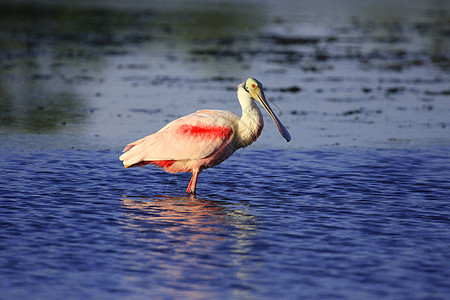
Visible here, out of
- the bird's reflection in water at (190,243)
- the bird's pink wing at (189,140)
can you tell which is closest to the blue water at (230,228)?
the bird's reflection in water at (190,243)

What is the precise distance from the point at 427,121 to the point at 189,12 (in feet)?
115

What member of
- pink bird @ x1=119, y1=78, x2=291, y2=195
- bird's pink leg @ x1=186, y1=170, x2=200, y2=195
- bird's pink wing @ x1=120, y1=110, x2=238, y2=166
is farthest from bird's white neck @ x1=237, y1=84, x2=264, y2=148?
bird's pink leg @ x1=186, y1=170, x2=200, y2=195

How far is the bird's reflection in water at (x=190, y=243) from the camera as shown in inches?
263

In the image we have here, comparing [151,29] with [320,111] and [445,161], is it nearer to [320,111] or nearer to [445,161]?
[320,111]

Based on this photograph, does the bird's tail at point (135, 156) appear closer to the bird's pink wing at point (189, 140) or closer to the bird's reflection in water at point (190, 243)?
the bird's pink wing at point (189, 140)

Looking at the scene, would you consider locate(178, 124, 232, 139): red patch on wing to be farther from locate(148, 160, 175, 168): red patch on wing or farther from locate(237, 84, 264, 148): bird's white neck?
locate(148, 160, 175, 168): red patch on wing

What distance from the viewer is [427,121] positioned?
51.9ft

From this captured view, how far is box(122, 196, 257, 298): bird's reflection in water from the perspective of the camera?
668 centimetres

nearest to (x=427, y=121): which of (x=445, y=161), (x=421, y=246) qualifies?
(x=445, y=161)

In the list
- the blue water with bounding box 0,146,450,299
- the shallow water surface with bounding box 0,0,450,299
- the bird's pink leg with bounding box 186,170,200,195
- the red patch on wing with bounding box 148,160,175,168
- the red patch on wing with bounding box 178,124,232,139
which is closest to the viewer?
the blue water with bounding box 0,146,450,299

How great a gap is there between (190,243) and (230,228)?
779mm

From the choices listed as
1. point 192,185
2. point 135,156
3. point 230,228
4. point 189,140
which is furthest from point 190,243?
point 135,156

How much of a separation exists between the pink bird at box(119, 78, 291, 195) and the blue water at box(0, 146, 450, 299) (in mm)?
421

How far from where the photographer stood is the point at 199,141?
10.0 m
